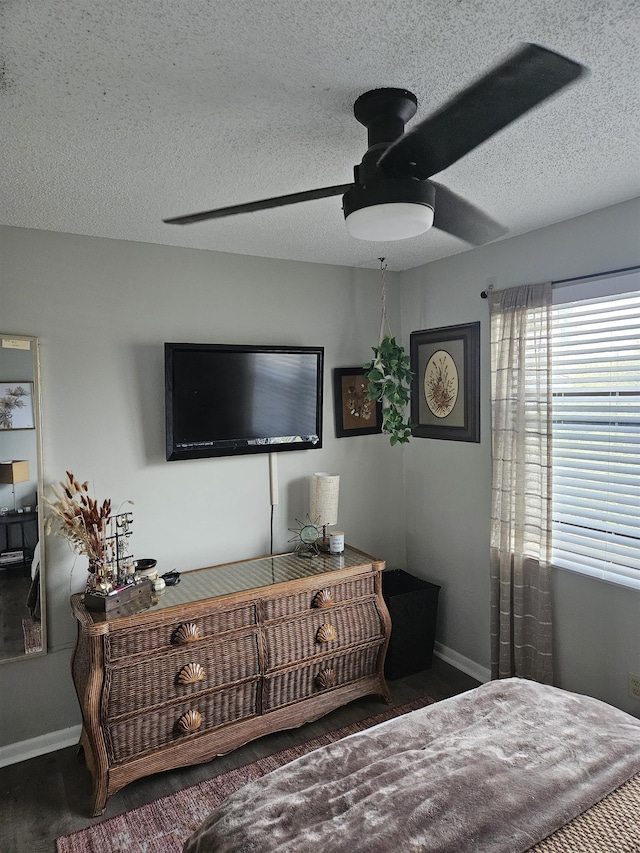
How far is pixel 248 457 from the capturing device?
3455 millimetres

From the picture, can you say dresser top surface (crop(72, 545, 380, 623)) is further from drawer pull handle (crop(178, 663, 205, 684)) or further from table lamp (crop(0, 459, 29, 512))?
table lamp (crop(0, 459, 29, 512))

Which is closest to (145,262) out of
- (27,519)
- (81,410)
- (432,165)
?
(81,410)

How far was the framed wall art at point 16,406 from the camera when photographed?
8.95 ft

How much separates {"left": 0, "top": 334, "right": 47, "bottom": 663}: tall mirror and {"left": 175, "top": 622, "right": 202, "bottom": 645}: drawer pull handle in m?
0.75

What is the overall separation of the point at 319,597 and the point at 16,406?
5.83 feet

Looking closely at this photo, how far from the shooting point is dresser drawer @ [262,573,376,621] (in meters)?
2.94

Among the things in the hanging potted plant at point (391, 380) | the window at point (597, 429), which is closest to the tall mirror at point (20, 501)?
the hanging potted plant at point (391, 380)

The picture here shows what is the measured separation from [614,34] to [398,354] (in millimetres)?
2405

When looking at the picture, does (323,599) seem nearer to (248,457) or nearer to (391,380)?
(248,457)

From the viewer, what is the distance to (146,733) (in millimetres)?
2617

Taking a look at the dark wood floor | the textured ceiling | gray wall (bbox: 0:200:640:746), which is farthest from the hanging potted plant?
the dark wood floor

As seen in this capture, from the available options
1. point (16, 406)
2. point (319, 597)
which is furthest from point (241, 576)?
point (16, 406)

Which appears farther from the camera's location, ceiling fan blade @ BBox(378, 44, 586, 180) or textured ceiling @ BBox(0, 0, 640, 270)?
textured ceiling @ BBox(0, 0, 640, 270)

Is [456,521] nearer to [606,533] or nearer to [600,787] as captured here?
[606,533]
